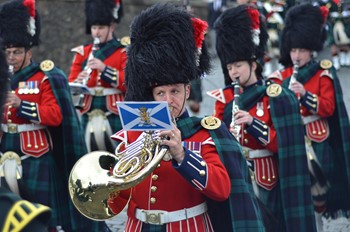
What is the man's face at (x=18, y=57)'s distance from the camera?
6.42 metres

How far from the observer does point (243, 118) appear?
18.9 feet

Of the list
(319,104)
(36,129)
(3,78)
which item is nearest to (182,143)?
(3,78)

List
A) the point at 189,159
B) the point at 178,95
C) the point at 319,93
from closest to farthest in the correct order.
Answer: the point at 189,159 < the point at 178,95 < the point at 319,93

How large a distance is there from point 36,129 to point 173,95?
2396 mm

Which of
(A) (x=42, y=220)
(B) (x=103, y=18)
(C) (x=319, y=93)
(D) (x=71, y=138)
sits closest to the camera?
(A) (x=42, y=220)

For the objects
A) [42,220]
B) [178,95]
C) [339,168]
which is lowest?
[339,168]

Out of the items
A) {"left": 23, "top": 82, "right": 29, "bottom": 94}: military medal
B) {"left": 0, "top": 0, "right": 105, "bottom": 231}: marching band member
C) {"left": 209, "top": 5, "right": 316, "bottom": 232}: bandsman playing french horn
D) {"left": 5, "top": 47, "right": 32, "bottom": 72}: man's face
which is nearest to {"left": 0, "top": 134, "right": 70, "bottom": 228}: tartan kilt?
{"left": 0, "top": 0, "right": 105, "bottom": 231}: marching band member

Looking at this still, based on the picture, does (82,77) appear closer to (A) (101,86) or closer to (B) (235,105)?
(A) (101,86)

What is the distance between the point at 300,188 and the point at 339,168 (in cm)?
126

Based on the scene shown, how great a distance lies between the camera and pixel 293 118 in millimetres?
6184

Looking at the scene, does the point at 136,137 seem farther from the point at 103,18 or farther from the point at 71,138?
the point at 103,18

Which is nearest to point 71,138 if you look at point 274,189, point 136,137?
point 274,189

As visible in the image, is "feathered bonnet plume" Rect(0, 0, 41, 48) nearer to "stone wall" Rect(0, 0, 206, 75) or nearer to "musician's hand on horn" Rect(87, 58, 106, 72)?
"musician's hand on horn" Rect(87, 58, 106, 72)

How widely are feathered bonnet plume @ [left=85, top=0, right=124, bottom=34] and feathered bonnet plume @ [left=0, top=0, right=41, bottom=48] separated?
164 centimetres
